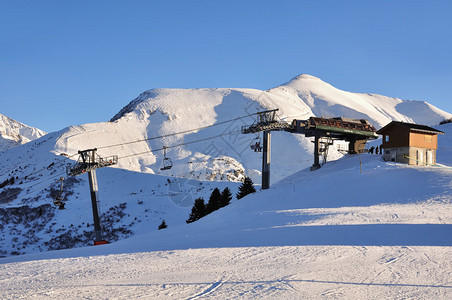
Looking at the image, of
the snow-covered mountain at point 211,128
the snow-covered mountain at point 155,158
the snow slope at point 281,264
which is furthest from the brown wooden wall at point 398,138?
the snow-covered mountain at point 211,128

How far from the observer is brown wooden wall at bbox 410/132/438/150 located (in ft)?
124

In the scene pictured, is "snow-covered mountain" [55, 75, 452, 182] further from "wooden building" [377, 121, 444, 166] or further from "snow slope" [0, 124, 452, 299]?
"snow slope" [0, 124, 452, 299]

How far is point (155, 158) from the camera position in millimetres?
99125

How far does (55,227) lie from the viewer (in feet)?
168

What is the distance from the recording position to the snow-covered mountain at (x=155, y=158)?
53281 millimetres

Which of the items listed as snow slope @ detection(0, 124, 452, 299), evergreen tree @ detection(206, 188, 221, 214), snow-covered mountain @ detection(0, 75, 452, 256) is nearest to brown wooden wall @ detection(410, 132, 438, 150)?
snow slope @ detection(0, 124, 452, 299)

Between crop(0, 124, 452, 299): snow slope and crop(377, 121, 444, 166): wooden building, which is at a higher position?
crop(377, 121, 444, 166): wooden building

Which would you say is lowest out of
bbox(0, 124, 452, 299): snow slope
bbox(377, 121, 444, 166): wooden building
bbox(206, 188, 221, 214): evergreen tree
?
bbox(206, 188, 221, 214): evergreen tree

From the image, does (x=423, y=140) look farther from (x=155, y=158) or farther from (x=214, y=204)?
(x=155, y=158)

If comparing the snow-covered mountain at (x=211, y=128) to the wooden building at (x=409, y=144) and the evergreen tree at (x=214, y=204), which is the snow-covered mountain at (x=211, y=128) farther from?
the wooden building at (x=409, y=144)

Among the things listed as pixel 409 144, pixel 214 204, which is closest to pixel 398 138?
pixel 409 144

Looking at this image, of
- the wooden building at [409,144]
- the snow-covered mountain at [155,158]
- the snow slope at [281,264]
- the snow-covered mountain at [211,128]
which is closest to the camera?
the snow slope at [281,264]

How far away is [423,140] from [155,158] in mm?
70756

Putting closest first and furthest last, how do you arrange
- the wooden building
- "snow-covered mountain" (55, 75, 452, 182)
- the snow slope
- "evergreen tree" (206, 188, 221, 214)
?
the snow slope → the wooden building → "evergreen tree" (206, 188, 221, 214) → "snow-covered mountain" (55, 75, 452, 182)
